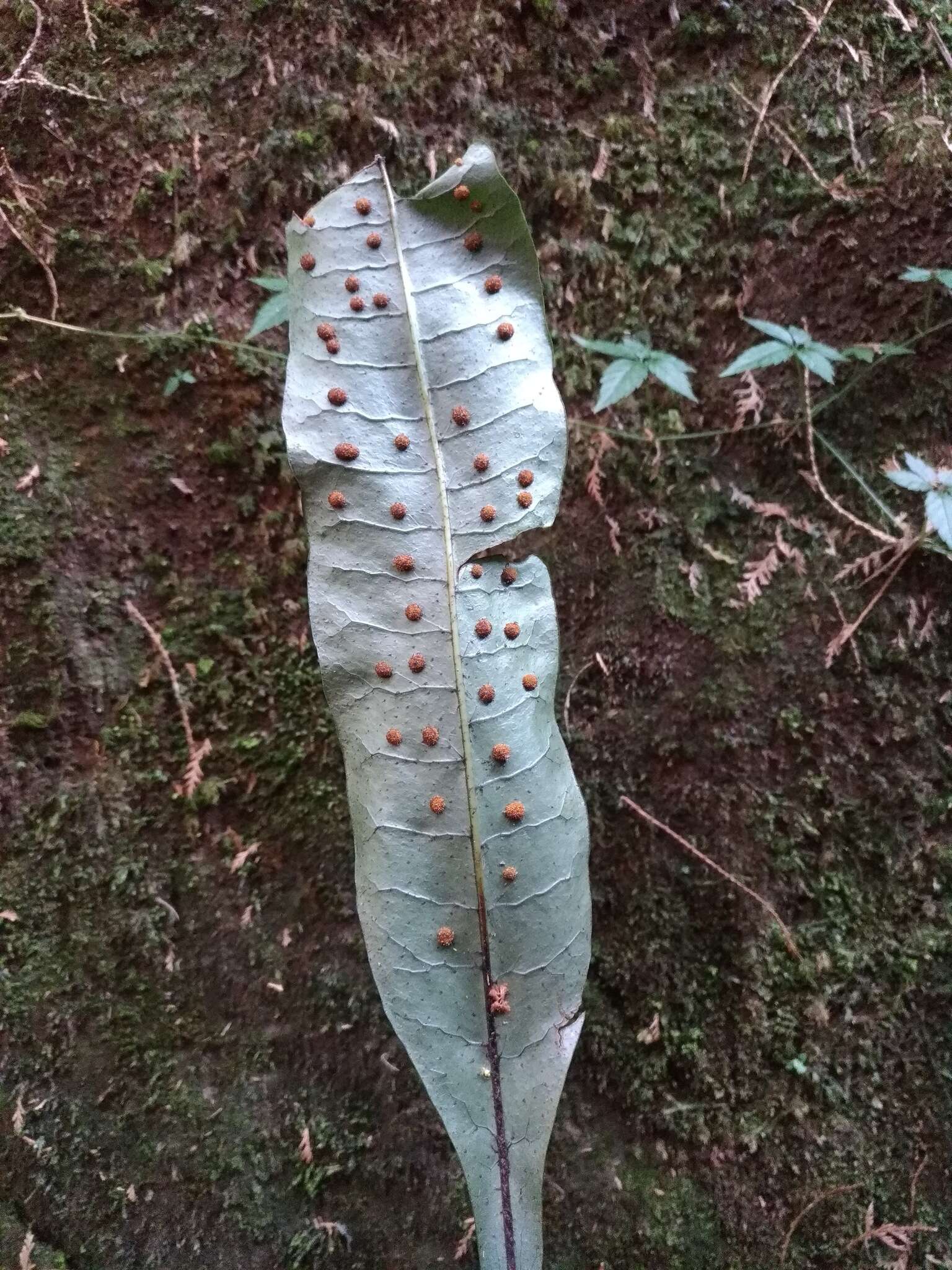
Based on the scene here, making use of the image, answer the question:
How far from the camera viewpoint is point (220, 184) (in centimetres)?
164

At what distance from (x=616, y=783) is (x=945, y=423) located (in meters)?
0.88

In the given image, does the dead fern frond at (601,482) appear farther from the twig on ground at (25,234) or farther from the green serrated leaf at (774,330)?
the twig on ground at (25,234)

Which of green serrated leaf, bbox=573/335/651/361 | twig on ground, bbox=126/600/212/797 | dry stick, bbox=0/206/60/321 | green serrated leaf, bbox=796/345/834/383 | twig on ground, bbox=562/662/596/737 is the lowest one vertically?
twig on ground, bbox=562/662/596/737

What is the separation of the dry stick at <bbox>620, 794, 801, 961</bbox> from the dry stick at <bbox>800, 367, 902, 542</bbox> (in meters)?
0.64

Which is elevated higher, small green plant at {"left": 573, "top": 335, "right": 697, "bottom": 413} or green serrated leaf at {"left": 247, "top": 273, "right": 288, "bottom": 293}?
green serrated leaf at {"left": 247, "top": 273, "right": 288, "bottom": 293}

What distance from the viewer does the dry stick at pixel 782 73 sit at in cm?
165

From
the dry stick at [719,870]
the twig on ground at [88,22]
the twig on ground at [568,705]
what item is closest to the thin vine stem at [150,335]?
the twig on ground at [88,22]

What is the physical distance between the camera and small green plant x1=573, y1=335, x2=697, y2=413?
1499 mm

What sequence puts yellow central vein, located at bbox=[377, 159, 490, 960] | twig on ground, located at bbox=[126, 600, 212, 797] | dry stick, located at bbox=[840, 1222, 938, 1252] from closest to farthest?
yellow central vein, located at bbox=[377, 159, 490, 960] < dry stick, located at bbox=[840, 1222, 938, 1252] < twig on ground, located at bbox=[126, 600, 212, 797]

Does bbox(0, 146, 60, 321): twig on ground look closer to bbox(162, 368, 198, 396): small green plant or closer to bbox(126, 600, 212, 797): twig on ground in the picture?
bbox(162, 368, 198, 396): small green plant

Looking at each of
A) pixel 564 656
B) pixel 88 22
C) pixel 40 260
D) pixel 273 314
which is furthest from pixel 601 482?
pixel 88 22

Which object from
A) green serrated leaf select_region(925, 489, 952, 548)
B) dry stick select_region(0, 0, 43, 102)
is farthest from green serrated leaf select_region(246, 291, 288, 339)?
green serrated leaf select_region(925, 489, 952, 548)

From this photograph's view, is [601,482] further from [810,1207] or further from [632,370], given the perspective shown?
[810,1207]

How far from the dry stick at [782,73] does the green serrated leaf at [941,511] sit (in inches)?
28.0
